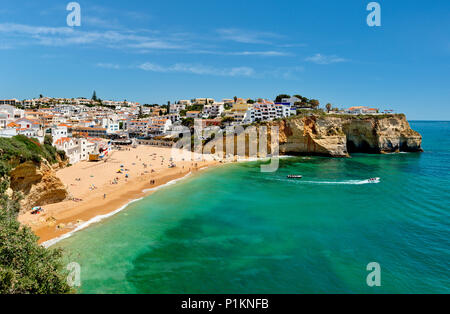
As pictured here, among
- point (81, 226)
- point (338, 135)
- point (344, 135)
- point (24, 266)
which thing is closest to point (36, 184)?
point (81, 226)

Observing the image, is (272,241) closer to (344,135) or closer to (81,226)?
(81,226)

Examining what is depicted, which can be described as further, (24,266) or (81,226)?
(81,226)

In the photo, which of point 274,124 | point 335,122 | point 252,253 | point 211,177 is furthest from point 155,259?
point 335,122

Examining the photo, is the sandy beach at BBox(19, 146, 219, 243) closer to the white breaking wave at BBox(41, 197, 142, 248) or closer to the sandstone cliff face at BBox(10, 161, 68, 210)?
the white breaking wave at BBox(41, 197, 142, 248)

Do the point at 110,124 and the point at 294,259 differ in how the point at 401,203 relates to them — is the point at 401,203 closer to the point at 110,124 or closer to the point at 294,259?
the point at 294,259

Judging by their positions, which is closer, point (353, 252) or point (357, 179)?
point (353, 252)

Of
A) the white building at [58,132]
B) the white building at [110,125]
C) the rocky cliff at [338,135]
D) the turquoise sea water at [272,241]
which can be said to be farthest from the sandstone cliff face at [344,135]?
the white building at [110,125]
